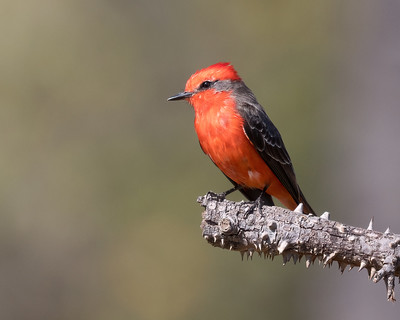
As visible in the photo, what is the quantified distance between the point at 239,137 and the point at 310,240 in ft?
8.76

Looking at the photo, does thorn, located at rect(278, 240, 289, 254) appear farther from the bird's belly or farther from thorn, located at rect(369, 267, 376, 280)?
the bird's belly

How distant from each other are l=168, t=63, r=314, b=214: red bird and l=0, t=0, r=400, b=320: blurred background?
402 centimetres

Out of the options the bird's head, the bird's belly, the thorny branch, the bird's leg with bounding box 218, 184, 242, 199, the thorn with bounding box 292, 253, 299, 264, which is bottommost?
the thorn with bounding box 292, 253, 299, 264

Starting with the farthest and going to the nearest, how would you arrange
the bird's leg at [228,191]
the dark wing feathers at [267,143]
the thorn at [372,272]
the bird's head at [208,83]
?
the bird's head at [208,83]
the dark wing feathers at [267,143]
the bird's leg at [228,191]
the thorn at [372,272]

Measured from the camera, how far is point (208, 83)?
233 inches

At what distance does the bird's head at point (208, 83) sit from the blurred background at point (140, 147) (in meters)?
4.11

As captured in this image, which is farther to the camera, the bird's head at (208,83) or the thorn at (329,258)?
the bird's head at (208,83)

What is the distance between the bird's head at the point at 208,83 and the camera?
5863 mm

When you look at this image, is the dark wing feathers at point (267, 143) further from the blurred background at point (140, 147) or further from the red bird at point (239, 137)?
the blurred background at point (140, 147)

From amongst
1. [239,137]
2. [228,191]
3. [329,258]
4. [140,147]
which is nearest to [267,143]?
[239,137]

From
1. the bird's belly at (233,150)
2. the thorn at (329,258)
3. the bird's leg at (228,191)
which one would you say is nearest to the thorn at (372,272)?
the thorn at (329,258)

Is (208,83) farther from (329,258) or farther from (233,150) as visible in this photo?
(329,258)

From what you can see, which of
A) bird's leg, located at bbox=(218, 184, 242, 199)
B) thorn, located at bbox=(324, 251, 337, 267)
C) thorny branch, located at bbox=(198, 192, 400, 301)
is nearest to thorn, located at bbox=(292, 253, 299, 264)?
thorny branch, located at bbox=(198, 192, 400, 301)

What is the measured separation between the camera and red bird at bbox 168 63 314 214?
18.1 ft
